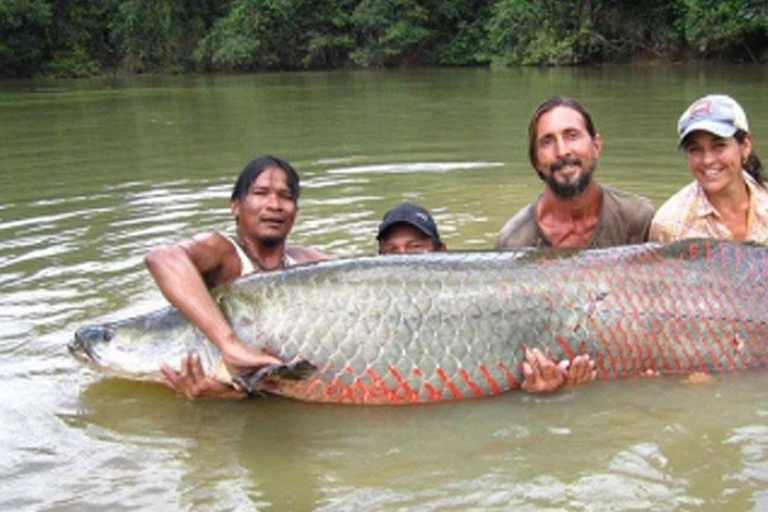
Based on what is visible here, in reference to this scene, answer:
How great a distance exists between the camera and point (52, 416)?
11.0 ft

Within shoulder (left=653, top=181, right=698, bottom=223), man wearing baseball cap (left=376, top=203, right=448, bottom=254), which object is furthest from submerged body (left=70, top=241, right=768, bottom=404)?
man wearing baseball cap (left=376, top=203, right=448, bottom=254)

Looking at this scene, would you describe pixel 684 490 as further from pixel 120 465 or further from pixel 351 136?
pixel 351 136

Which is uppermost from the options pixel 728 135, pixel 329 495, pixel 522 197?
pixel 728 135

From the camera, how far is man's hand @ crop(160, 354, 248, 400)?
326 centimetres

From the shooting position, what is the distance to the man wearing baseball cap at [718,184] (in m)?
3.66

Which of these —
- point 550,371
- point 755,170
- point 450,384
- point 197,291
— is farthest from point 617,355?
point 197,291

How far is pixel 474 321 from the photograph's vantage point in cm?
320

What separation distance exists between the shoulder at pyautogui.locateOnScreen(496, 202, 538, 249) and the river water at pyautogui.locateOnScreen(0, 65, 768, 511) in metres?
1.02

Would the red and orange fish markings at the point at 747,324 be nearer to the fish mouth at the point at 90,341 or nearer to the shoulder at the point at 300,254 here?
the shoulder at the point at 300,254

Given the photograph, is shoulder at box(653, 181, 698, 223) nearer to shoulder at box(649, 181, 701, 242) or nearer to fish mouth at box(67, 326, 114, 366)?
shoulder at box(649, 181, 701, 242)

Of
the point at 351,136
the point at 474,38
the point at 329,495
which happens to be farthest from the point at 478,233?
the point at 474,38

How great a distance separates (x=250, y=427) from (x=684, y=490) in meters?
1.56

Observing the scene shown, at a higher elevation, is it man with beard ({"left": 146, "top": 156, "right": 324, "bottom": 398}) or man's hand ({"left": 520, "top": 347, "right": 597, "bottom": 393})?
man with beard ({"left": 146, "top": 156, "right": 324, "bottom": 398})

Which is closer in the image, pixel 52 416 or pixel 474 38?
pixel 52 416
